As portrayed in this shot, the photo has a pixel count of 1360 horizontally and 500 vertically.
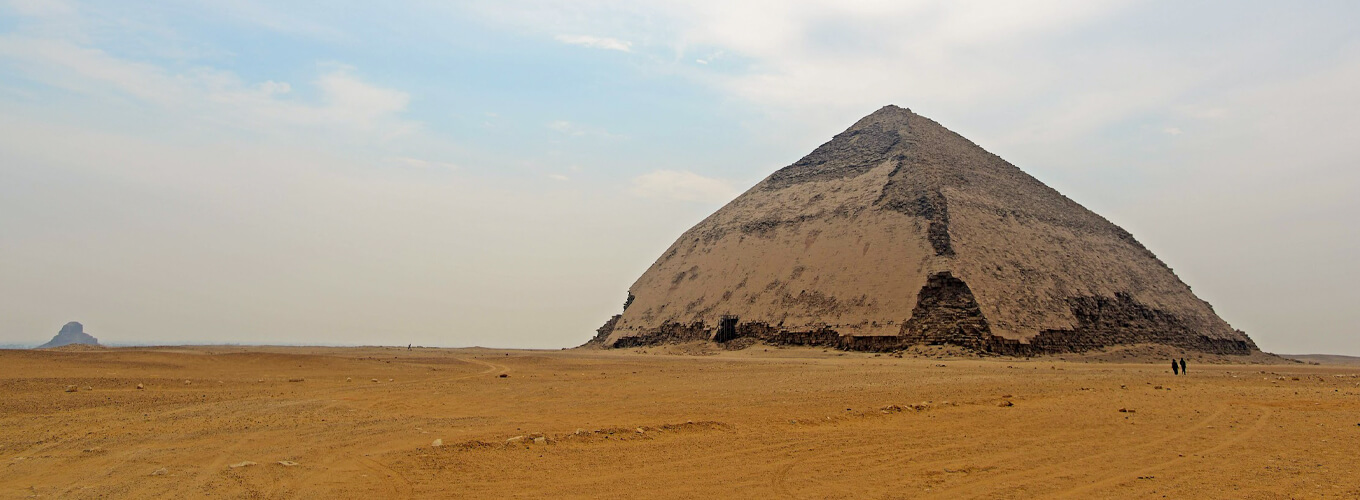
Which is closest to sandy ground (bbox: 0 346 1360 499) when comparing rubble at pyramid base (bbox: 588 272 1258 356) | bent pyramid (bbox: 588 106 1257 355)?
rubble at pyramid base (bbox: 588 272 1258 356)

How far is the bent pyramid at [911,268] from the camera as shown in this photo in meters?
31.8

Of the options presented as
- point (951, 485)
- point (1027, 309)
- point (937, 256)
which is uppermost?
point (937, 256)

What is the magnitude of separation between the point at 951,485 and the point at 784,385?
8.41 meters

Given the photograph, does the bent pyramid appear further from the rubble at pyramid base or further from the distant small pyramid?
the distant small pyramid

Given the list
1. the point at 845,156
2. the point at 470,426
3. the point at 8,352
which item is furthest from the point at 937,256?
the point at 8,352

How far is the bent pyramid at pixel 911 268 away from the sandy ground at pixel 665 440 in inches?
713

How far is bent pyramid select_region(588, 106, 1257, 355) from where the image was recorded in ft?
104

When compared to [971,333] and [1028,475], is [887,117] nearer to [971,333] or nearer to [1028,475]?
[971,333]

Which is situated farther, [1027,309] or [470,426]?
[1027,309]

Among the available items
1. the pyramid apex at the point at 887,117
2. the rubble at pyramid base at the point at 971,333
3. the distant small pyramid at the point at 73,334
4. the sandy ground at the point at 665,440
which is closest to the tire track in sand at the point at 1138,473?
the sandy ground at the point at 665,440

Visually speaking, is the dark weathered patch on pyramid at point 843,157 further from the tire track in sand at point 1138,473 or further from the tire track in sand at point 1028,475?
the tire track in sand at point 1028,475

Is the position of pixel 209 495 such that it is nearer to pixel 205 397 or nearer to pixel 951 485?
pixel 951 485

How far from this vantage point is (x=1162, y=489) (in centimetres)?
605

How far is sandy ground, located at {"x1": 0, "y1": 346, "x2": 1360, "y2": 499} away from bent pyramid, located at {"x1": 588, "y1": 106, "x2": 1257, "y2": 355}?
18.1 metres
